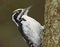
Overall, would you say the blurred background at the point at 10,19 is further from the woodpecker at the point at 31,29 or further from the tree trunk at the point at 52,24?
the tree trunk at the point at 52,24

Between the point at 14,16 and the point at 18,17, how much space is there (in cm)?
5

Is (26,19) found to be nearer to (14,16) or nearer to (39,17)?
(14,16)

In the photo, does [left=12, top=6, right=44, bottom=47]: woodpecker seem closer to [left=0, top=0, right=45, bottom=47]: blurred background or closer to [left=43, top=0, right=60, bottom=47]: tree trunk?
[left=43, top=0, right=60, bottom=47]: tree trunk

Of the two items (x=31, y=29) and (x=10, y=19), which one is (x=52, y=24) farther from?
(x=10, y=19)

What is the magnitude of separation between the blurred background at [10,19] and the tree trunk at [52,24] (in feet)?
4.82

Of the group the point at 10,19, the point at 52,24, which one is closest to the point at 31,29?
the point at 52,24

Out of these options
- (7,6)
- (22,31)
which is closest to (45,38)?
(22,31)

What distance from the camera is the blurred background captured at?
5645mm

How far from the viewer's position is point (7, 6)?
5.90 m

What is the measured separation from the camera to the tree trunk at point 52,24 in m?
3.88

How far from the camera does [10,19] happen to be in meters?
5.97

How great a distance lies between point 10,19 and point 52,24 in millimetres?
2087

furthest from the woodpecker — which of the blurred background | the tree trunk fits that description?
the blurred background

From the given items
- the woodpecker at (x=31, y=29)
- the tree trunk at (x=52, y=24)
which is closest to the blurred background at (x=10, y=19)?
the woodpecker at (x=31, y=29)
